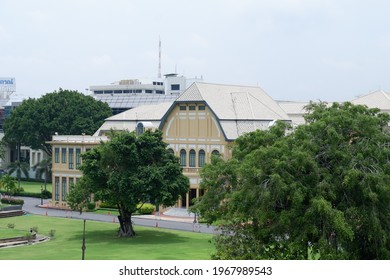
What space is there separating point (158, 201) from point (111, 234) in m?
5.61

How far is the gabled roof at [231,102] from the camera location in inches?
3152

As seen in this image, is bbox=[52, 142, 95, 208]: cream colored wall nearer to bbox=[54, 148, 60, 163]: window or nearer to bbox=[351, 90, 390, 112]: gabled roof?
bbox=[54, 148, 60, 163]: window

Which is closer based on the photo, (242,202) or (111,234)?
(242,202)

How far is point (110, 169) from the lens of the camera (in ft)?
209

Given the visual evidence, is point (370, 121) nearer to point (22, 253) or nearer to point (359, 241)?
point (359, 241)

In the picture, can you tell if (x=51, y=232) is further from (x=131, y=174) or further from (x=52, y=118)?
(x=52, y=118)

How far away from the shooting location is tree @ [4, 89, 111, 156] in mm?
112812

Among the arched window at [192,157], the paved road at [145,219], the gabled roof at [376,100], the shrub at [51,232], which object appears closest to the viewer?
the shrub at [51,232]

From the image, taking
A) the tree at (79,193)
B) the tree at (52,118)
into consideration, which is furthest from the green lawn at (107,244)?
the tree at (52,118)

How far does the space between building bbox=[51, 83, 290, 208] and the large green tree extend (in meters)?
39.6

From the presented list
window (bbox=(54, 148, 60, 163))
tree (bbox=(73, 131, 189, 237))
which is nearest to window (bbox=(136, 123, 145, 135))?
window (bbox=(54, 148, 60, 163))

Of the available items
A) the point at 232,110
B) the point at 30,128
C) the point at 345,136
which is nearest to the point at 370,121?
the point at 345,136

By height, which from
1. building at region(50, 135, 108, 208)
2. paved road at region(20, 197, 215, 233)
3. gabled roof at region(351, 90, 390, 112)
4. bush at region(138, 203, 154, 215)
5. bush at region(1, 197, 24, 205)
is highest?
gabled roof at region(351, 90, 390, 112)

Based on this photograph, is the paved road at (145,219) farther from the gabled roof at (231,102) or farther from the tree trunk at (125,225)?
the gabled roof at (231,102)
